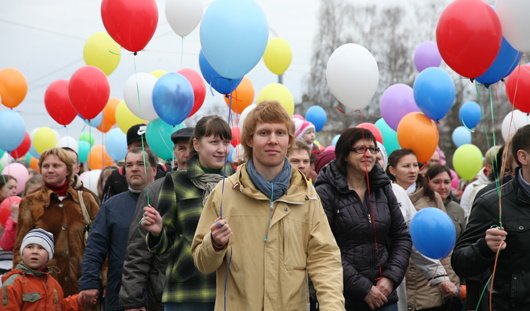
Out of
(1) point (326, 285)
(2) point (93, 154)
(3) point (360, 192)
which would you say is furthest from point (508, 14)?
(2) point (93, 154)

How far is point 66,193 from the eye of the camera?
197 inches

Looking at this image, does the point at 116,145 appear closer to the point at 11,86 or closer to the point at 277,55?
the point at 11,86

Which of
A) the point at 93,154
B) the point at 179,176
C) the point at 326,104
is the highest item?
the point at 326,104

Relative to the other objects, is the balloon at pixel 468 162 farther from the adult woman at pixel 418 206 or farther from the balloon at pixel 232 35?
the balloon at pixel 232 35

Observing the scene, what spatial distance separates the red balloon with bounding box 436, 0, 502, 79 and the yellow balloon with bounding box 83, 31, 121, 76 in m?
5.02

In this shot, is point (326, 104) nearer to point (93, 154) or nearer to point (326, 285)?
point (93, 154)

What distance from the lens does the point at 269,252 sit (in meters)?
2.58

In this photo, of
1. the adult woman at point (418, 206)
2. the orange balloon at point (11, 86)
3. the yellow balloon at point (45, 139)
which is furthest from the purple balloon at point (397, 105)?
the yellow balloon at point (45, 139)

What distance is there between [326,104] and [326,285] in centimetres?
2078

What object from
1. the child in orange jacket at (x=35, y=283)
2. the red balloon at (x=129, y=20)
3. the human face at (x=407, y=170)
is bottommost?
the child in orange jacket at (x=35, y=283)

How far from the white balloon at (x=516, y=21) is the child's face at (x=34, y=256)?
4.06 meters

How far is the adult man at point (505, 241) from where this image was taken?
295cm

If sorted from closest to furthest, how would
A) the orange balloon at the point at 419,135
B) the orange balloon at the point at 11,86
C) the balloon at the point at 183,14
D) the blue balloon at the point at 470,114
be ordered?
1. the orange balloon at the point at 419,135
2. the balloon at the point at 183,14
3. the orange balloon at the point at 11,86
4. the blue balloon at the point at 470,114

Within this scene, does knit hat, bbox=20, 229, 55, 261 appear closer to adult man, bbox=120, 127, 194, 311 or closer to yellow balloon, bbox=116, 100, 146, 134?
adult man, bbox=120, 127, 194, 311
